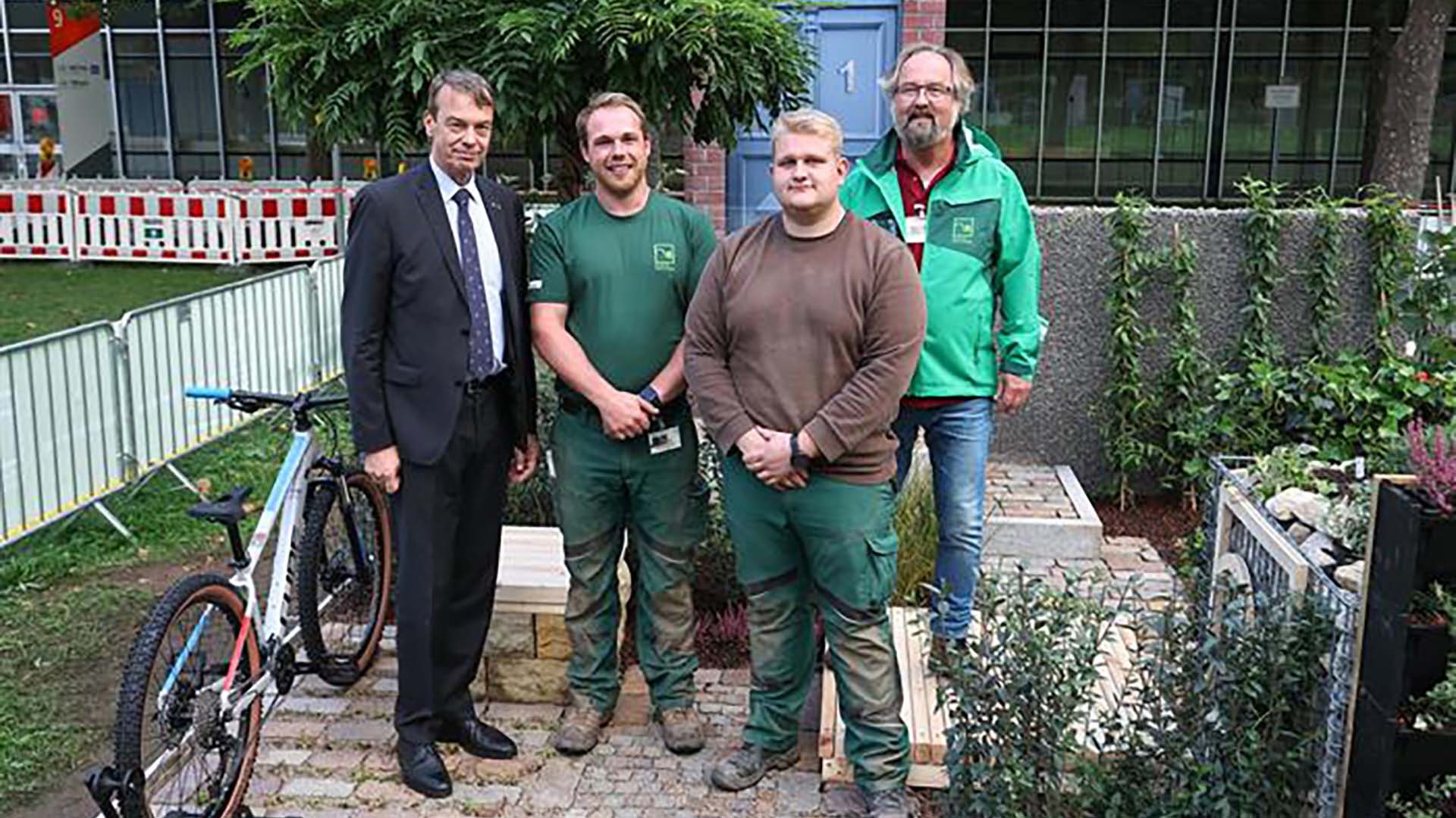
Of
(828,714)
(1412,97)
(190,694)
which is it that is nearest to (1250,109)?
(1412,97)

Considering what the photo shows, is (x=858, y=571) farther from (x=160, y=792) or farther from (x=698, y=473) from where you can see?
(x=160, y=792)

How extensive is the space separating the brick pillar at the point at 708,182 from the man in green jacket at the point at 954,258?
4.82m

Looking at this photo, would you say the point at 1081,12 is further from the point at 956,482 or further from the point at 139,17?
the point at 956,482

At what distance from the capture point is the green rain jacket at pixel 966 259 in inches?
150

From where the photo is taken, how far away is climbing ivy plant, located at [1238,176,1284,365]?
644 centimetres

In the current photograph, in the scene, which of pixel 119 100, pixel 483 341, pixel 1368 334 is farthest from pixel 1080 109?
pixel 483 341

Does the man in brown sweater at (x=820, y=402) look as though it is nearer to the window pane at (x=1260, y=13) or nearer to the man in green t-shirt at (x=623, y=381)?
the man in green t-shirt at (x=623, y=381)

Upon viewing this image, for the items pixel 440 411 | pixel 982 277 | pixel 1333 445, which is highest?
pixel 982 277

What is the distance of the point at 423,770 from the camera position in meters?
3.77

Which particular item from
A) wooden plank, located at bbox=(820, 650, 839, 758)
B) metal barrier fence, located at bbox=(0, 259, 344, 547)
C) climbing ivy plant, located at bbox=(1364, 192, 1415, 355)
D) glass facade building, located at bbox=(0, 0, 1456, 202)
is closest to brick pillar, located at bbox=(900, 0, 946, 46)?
climbing ivy plant, located at bbox=(1364, 192, 1415, 355)

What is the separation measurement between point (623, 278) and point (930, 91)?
102 cm

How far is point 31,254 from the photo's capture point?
17.1 metres

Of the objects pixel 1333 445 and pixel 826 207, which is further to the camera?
pixel 1333 445

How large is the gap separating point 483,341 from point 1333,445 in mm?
4012
